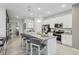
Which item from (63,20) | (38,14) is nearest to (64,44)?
(63,20)

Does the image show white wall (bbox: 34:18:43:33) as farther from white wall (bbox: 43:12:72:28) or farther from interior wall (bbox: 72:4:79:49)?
interior wall (bbox: 72:4:79:49)

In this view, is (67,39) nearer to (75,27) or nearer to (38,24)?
(75,27)

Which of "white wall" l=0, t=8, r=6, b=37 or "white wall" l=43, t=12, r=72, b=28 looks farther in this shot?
"white wall" l=43, t=12, r=72, b=28

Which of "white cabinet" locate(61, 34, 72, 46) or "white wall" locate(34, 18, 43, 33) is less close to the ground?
"white wall" locate(34, 18, 43, 33)

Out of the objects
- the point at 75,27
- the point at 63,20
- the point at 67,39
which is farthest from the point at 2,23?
the point at 75,27

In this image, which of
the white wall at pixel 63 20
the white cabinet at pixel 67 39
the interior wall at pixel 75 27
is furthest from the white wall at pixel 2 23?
the interior wall at pixel 75 27

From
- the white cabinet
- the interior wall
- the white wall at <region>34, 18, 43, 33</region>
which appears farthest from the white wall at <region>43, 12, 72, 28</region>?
the interior wall

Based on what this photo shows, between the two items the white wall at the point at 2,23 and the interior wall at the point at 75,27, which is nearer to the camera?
the interior wall at the point at 75,27

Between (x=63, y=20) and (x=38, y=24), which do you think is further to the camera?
(x=63, y=20)

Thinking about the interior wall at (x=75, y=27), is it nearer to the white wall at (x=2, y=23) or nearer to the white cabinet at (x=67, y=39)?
the white cabinet at (x=67, y=39)
